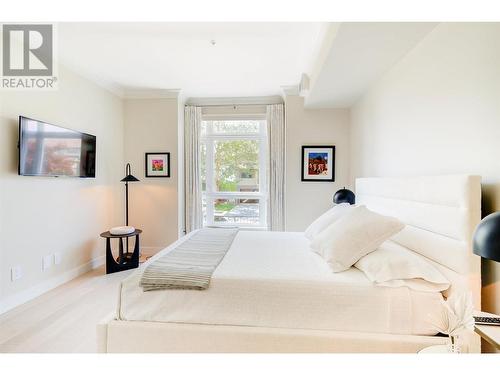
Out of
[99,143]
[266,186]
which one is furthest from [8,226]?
[266,186]

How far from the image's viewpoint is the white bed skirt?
1314 mm

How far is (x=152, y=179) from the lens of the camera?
3.97m

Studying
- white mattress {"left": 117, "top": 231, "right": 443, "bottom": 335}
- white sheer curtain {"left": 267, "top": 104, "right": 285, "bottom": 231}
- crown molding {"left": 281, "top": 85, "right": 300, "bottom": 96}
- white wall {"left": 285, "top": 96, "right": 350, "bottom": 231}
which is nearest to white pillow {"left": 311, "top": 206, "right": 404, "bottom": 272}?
white mattress {"left": 117, "top": 231, "right": 443, "bottom": 335}

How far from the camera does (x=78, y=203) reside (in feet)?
10.4

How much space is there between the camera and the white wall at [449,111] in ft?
4.12

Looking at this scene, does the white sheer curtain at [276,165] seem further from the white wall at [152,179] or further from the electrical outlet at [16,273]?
the electrical outlet at [16,273]

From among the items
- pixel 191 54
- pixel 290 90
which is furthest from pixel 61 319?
pixel 290 90

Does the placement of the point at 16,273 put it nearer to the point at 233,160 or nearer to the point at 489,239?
the point at 233,160

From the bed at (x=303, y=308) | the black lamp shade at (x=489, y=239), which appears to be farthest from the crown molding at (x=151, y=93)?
the black lamp shade at (x=489, y=239)

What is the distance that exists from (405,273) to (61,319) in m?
2.61

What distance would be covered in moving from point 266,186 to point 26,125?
2.96 metres

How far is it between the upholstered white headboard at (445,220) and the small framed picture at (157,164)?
3059 millimetres

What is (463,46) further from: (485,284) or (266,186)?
(266,186)

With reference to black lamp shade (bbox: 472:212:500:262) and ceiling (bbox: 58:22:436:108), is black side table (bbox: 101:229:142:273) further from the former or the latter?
black lamp shade (bbox: 472:212:500:262)
